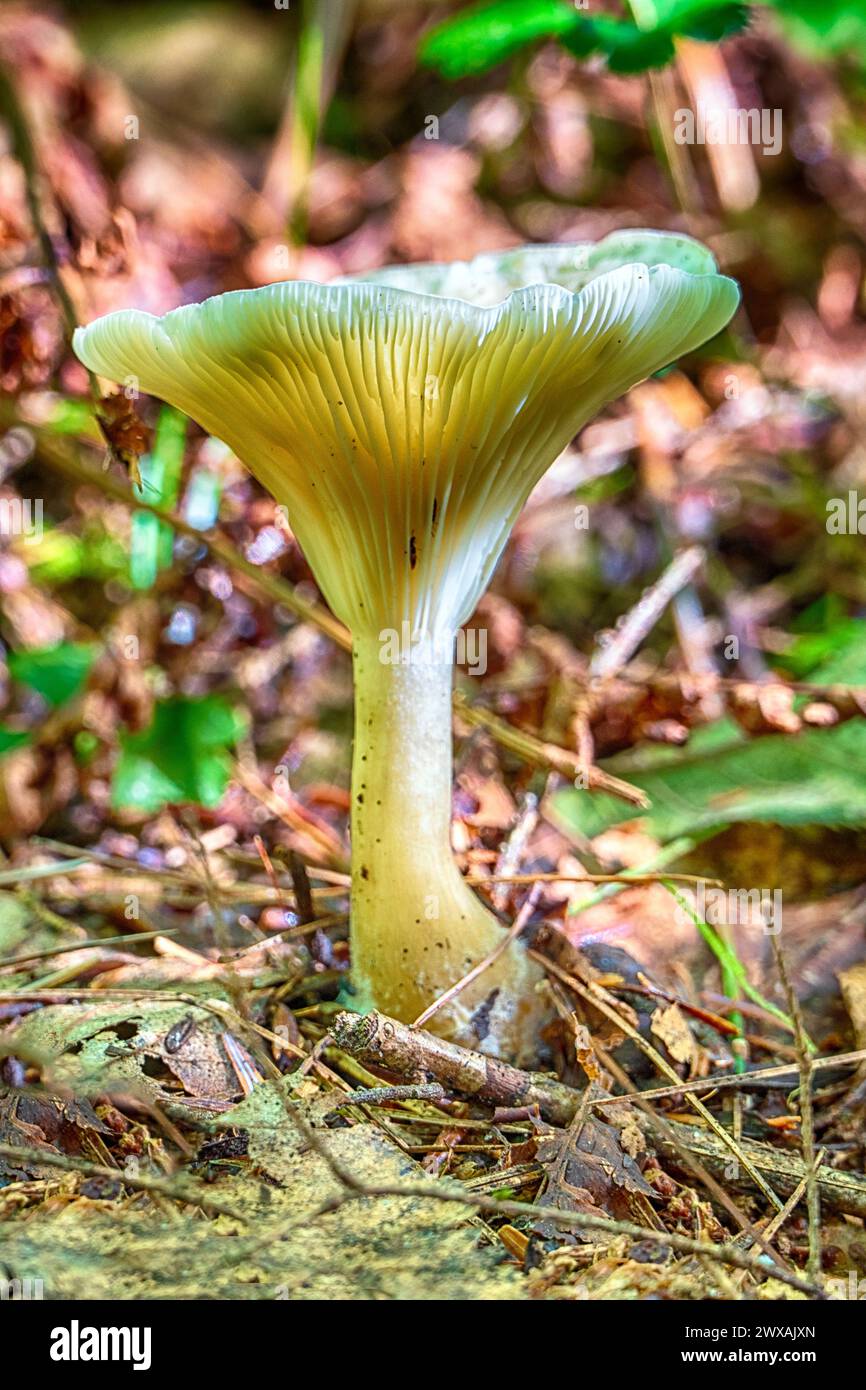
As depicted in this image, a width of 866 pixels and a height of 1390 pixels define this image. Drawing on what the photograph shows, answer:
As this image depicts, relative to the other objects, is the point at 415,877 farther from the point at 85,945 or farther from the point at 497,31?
the point at 497,31

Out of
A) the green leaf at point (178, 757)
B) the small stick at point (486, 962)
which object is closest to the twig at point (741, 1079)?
the small stick at point (486, 962)

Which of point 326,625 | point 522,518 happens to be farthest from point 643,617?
point 326,625

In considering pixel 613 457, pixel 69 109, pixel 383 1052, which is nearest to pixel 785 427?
pixel 613 457

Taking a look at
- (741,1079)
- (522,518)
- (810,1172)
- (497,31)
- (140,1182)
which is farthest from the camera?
(522,518)

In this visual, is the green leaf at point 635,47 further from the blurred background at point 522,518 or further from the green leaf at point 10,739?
the green leaf at point 10,739

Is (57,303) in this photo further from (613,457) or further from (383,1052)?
(383,1052)

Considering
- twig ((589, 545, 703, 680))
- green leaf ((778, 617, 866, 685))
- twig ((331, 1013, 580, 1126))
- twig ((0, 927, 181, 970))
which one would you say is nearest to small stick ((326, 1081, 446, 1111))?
twig ((331, 1013, 580, 1126))
